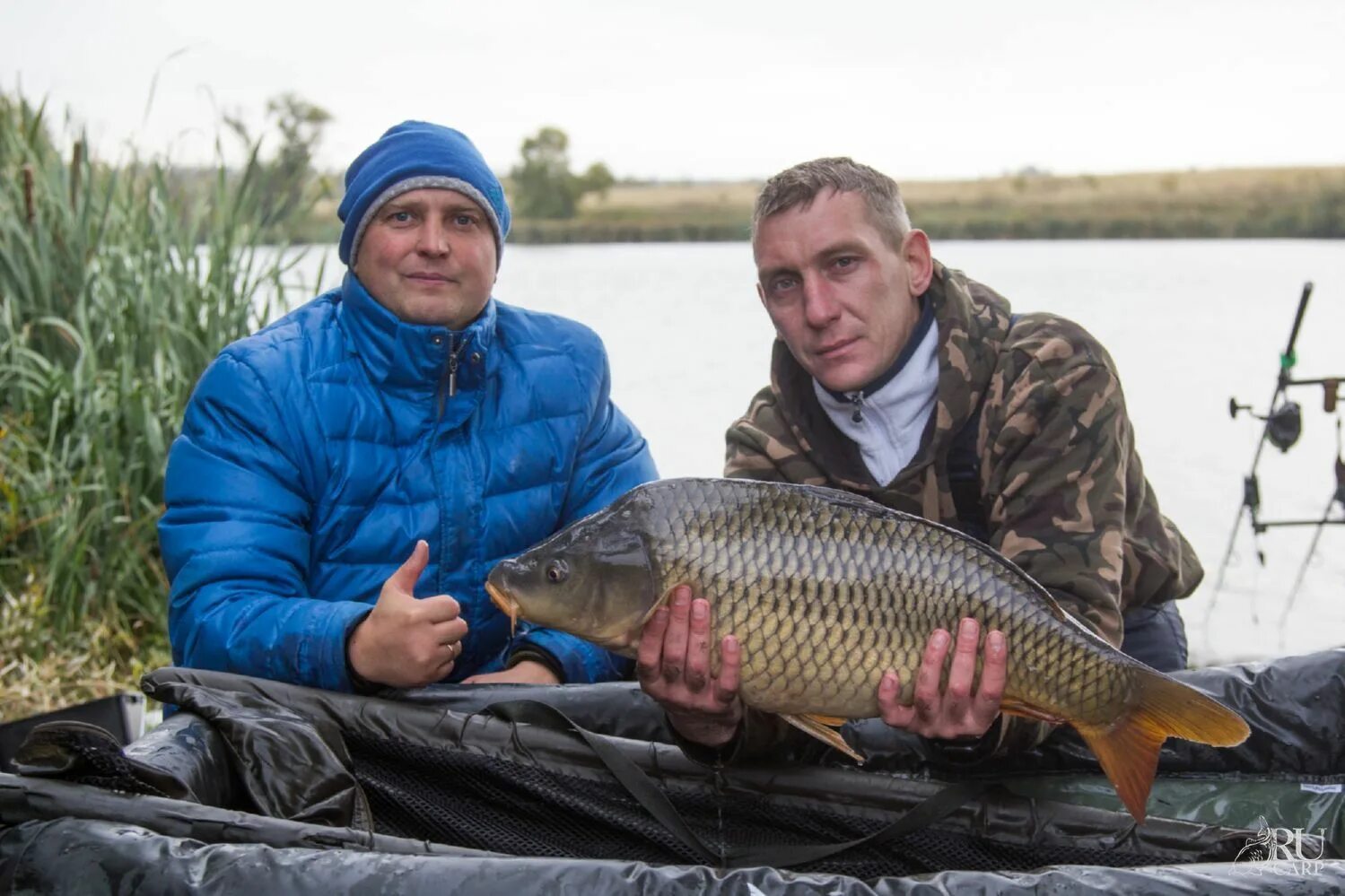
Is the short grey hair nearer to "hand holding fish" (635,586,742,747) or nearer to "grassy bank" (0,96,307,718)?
"hand holding fish" (635,586,742,747)

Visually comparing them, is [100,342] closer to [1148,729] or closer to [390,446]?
[390,446]

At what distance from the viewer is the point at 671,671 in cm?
148

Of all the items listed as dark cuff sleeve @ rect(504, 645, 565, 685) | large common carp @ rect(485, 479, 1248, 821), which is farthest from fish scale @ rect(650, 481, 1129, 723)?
dark cuff sleeve @ rect(504, 645, 565, 685)

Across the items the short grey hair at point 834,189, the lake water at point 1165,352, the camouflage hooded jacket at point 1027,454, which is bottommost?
the lake water at point 1165,352

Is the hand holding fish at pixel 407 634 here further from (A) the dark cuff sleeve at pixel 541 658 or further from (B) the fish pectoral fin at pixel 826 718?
(B) the fish pectoral fin at pixel 826 718

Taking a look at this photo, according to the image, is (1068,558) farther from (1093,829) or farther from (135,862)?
(135,862)

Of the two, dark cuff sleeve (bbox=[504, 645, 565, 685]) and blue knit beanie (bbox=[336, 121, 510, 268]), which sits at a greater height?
blue knit beanie (bbox=[336, 121, 510, 268])

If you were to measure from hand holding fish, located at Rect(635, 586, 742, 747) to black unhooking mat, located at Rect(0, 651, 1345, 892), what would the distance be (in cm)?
19

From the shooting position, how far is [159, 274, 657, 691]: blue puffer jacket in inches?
71.1

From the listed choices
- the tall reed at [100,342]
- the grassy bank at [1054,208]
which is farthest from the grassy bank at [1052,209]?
the tall reed at [100,342]

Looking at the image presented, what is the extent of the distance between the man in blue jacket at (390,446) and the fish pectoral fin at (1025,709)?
2.47 ft

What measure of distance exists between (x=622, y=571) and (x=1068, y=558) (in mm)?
603

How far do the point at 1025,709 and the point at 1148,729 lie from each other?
14 centimetres

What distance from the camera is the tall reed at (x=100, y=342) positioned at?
10.9 feet
